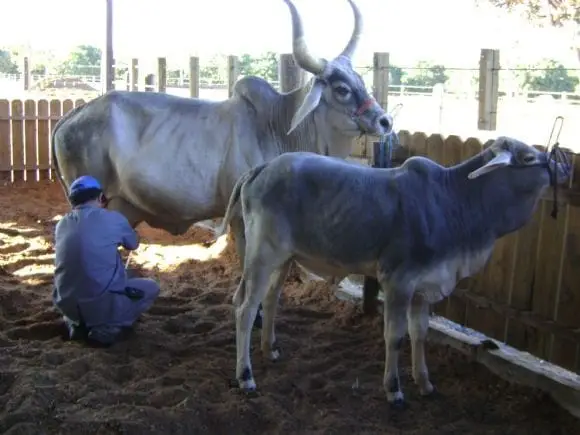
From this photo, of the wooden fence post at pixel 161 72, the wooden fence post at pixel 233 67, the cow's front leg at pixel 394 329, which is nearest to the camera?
the cow's front leg at pixel 394 329

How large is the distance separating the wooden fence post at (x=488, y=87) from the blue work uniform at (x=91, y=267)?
4.15 meters

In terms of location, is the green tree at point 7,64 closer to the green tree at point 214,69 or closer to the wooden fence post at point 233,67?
the green tree at point 214,69

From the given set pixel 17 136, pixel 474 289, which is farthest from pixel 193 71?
pixel 474 289

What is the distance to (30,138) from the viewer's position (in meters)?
12.6

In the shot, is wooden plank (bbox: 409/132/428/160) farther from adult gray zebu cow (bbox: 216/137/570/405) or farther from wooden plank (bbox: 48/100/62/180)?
wooden plank (bbox: 48/100/62/180)

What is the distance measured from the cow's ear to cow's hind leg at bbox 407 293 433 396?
1.63 m

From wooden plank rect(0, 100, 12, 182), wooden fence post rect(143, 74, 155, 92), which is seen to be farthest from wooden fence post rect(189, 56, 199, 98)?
wooden plank rect(0, 100, 12, 182)

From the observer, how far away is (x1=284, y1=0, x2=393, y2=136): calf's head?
5395mm

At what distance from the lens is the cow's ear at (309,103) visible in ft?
17.2

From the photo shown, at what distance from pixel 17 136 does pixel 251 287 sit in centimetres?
944

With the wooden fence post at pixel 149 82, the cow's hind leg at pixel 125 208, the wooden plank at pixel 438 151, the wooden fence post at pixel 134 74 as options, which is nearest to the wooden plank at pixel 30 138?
the wooden fence post at pixel 149 82

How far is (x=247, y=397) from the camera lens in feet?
14.2

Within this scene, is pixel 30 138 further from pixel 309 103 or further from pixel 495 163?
pixel 495 163

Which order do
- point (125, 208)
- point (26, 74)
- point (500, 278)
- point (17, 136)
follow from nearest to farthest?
point (500, 278) → point (125, 208) → point (17, 136) → point (26, 74)
